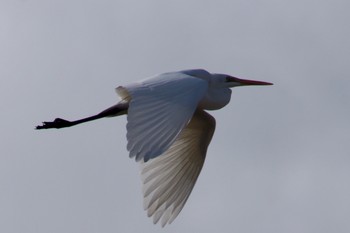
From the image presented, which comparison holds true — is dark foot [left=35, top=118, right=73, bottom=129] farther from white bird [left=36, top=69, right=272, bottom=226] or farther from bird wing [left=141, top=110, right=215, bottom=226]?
bird wing [left=141, top=110, right=215, bottom=226]

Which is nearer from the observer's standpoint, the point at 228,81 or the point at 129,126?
the point at 129,126

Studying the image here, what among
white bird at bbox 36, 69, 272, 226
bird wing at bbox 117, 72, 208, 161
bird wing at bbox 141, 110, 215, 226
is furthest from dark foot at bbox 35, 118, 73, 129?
bird wing at bbox 117, 72, 208, 161

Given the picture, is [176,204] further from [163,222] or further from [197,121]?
[197,121]

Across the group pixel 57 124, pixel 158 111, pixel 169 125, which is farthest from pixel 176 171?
pixel 169 125

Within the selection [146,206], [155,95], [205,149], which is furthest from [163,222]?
[155,95]

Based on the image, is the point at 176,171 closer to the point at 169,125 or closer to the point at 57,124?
the point at 57,124

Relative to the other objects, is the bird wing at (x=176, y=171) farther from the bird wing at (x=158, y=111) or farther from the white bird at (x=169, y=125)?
the bird wing at (x=158, y=111)
